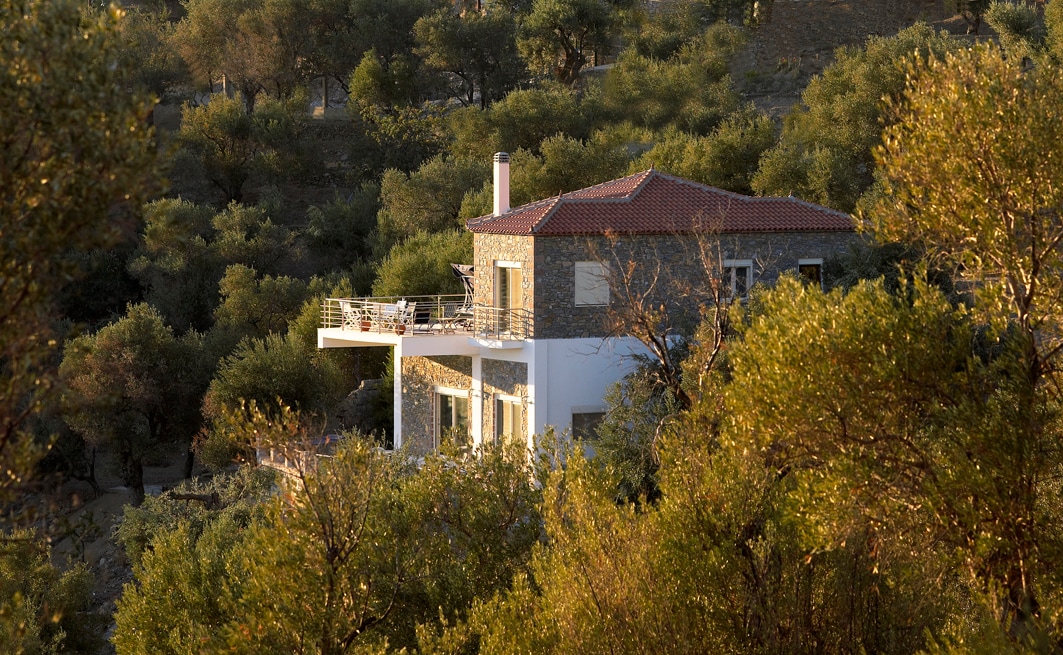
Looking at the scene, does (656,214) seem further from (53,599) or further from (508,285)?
(53,599)

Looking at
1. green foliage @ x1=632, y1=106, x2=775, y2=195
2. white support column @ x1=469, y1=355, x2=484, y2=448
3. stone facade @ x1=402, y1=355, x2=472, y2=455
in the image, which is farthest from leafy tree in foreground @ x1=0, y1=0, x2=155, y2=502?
green foliage @ x1=632, y1=106, x2=775, y2=195

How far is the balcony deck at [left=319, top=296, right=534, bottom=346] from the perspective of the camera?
2931cm

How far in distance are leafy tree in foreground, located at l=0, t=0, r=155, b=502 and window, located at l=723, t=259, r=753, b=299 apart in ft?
71.8

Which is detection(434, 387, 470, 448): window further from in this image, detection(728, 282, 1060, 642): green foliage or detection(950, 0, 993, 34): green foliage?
detection(950, 0, 993, 34): green foliage

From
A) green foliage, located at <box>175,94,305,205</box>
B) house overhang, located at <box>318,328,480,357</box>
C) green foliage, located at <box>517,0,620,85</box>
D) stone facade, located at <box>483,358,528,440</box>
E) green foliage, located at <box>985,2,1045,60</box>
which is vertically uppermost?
green foliage, located at <box>517,0,620,85</box>

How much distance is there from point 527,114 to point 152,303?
55.6 feet

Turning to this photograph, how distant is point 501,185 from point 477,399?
16.6ft

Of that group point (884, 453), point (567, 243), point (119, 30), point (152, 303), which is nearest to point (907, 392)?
point (884, 453)

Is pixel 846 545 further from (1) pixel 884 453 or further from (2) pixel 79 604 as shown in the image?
(2) pixel 79 604

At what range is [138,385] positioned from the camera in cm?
4072

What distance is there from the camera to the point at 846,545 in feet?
52.3

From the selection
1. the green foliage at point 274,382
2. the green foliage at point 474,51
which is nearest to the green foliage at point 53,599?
the green foliage at point 274,382

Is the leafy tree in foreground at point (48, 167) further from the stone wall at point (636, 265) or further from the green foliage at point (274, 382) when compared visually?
the green foliage at point (274, 382)

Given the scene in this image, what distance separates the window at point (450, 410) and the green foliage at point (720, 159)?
15674mm
